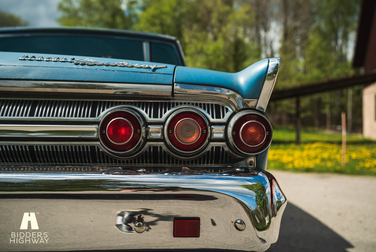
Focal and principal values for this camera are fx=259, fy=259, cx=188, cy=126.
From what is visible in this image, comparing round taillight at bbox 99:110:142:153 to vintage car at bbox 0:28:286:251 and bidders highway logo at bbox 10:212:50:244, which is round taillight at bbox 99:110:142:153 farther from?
bidders highway logo at bbox 10:212:50:244

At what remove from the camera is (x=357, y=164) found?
6082mm

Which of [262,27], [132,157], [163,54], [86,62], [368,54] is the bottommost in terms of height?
[132,157]

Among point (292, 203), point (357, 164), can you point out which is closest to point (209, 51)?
point (357, 164)

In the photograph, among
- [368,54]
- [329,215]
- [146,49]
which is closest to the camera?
[146,49]

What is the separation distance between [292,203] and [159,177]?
306 centimetres

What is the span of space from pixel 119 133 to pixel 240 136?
0.59 m

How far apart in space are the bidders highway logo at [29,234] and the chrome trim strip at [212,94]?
838 mm

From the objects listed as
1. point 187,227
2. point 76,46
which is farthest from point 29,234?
point 76,46

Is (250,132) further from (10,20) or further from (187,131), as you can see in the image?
(10,20)

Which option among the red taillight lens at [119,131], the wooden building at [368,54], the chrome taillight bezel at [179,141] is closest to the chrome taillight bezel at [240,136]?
the chrome taillight bezel at [179,141]

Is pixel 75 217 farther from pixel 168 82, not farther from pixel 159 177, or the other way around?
pixel 168 82

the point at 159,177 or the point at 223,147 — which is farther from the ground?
the point at 223,147

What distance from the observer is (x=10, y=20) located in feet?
92.3

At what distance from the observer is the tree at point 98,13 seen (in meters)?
28.0
